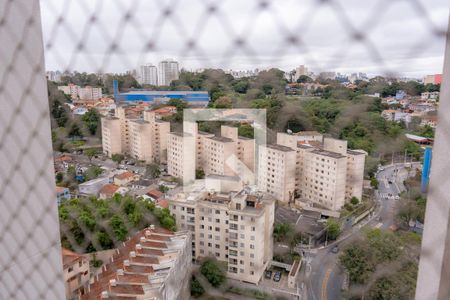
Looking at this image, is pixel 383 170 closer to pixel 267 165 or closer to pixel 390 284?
pixel 390 284

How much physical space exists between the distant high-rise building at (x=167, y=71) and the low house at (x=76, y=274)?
5.17 feet

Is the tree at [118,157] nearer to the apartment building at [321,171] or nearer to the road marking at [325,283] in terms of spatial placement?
the apartment building at [321,171]

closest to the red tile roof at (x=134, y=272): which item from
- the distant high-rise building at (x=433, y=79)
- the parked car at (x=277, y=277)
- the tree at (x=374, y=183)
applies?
the parked car at (x=277, y=277)

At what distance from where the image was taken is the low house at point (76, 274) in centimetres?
214

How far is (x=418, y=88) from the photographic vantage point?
0.50 metres

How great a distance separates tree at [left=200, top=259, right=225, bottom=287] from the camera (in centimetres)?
157

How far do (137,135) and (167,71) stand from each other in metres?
1.16

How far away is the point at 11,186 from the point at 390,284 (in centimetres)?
96

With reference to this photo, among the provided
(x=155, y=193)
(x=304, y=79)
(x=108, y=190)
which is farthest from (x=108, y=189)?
(x=304, y=79)

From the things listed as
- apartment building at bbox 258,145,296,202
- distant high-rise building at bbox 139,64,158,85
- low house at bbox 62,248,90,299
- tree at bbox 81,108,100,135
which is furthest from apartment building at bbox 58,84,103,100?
low house at bbox 62,248,90,299

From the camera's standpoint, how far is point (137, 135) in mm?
2025

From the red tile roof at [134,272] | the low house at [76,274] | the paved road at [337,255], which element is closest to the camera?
the paved road at [337,255]

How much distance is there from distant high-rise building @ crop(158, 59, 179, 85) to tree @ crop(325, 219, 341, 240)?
795 mm

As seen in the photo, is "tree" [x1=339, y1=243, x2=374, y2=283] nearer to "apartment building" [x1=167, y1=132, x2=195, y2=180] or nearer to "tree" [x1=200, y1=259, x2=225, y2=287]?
"tree" [x1=200, y1=259, x2=225, y2=287]
